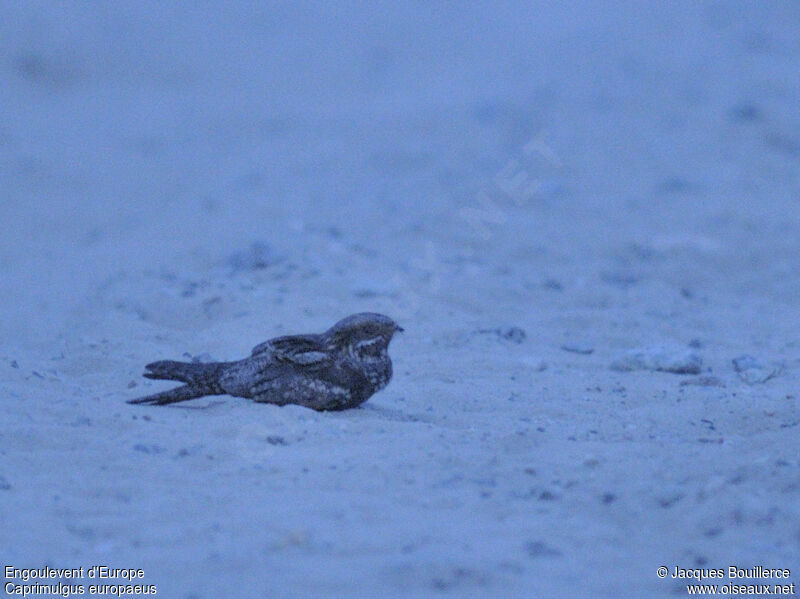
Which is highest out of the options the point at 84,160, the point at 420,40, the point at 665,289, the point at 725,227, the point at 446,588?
the point at 420,40

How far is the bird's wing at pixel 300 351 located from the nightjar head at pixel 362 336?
0.20ft

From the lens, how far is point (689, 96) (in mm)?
10758

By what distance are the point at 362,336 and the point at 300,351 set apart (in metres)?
0.24

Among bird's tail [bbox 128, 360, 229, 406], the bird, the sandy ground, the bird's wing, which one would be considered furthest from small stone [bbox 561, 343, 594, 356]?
bird's tail [bbox 128, 360, 229, 406]

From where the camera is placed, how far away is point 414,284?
23.5ft

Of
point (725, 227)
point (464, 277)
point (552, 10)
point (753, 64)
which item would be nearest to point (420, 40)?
point (552, 10)

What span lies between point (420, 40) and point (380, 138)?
2516mm

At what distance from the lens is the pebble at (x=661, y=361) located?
5.35 meters

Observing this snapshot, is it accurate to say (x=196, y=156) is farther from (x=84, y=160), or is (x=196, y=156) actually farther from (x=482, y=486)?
(x=482, y=486)

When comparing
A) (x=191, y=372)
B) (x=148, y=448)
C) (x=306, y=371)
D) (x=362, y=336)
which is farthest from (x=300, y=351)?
(x=148, y=448)

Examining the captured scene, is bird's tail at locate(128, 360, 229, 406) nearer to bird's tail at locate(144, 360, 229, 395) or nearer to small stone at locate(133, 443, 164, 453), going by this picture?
bird's tail at locate(144, 360, 229, 395)

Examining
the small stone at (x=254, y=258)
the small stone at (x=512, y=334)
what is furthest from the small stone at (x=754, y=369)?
the small stone at (x=254, y=258)

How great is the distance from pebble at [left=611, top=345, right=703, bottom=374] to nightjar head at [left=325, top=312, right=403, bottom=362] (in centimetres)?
150

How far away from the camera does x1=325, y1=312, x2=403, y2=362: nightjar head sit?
4.37 metres
